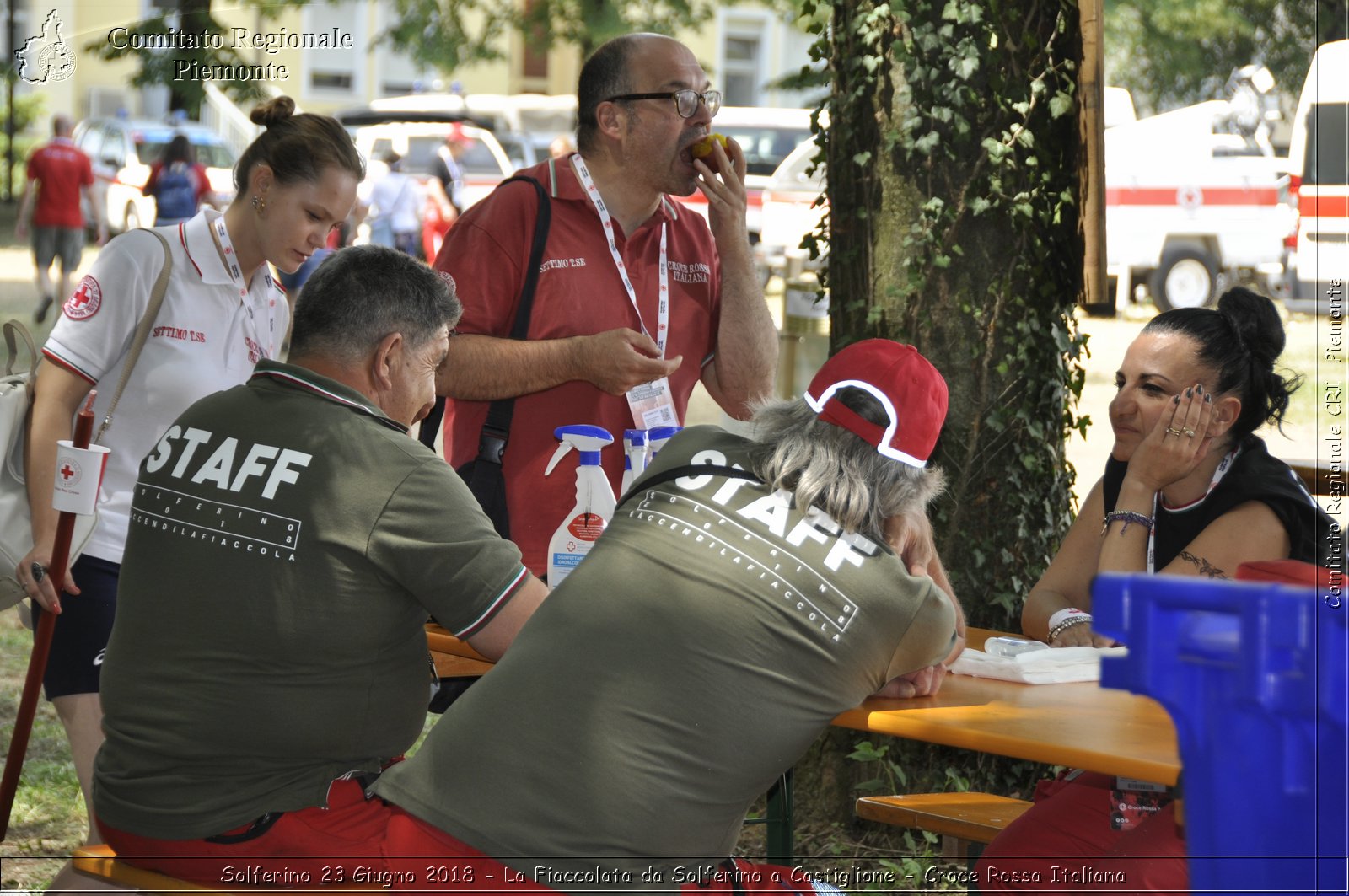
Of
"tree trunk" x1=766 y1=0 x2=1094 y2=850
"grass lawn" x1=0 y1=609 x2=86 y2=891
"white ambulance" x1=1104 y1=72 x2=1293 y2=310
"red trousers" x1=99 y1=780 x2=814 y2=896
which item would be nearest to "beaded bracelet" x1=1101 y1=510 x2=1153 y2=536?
"tree trunk" x1=766 y1=0 x2=1094 y2=850

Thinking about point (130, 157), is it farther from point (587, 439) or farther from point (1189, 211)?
point (587, 439)

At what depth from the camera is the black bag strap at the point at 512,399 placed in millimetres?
3350

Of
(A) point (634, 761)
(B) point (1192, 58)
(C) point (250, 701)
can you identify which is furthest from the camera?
(B) point (1192, 58)

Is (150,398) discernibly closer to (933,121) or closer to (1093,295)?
(933,121)

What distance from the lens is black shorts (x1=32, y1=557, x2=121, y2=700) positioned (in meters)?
2.95

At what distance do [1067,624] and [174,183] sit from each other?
1277 cm

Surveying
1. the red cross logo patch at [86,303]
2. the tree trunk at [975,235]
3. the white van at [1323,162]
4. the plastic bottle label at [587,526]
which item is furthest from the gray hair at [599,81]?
the white van at [1323,162]

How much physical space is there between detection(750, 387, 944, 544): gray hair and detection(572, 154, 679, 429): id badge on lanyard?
3.47ft

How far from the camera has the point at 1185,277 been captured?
58.5 ft

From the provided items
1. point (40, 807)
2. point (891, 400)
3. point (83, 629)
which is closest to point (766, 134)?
point (40, 807)

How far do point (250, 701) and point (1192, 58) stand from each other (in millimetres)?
30696

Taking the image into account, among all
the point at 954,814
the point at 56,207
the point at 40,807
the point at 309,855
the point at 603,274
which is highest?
the point at 56,207

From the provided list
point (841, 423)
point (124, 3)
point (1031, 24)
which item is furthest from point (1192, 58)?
point (841, 423)

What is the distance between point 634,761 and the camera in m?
2.02
